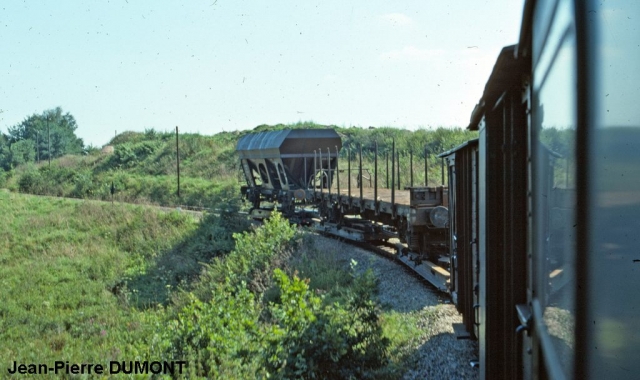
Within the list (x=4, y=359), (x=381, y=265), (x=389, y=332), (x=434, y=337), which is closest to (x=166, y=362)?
(x=389, y=332)

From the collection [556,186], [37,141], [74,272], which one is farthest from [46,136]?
[556,186]

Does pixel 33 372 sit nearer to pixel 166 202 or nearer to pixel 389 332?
pixel 389 332

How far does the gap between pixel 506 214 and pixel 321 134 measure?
19.0 m

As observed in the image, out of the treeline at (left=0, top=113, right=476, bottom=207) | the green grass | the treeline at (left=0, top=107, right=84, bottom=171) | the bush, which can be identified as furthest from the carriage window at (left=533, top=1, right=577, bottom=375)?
the treeline at (left=0, top=107, right=84, bottom=171)

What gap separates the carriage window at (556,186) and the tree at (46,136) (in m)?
64.4

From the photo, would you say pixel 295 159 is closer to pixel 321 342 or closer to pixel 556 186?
pixel 321 342

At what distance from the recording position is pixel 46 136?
65.8 metres

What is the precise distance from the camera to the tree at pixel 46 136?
64.6 meters

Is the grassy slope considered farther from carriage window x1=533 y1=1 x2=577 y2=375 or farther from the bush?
carriage window x1=533 y1=1 x2=577 y2=375

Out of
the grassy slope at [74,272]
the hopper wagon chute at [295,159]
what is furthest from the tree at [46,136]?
the hopper wagon chute at [295,159]

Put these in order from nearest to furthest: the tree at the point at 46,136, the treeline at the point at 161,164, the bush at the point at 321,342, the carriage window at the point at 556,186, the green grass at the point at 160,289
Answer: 1. the carriage window at the point at 556,186
2. the bush at the point at 321,342
3. the green grass at the point at 160,289
4. the treeline at the point at 161,164
5. the tree at the point at 46,136

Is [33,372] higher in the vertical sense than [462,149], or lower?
lower

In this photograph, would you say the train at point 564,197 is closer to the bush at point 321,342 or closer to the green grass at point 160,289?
the bush at point 321,342

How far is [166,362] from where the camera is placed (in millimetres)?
9906
